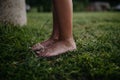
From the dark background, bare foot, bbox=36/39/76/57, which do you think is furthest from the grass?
the dark background

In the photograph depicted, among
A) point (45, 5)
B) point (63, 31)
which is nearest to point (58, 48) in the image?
point (63, 31)

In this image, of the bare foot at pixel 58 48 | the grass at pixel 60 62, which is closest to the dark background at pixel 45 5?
the grass at pixel 60 62

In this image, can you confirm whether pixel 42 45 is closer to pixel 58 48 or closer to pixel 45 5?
pixel 58 48

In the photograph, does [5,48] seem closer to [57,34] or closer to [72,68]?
[57,34]

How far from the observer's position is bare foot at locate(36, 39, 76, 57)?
8.33 feet

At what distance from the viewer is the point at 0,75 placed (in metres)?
2.16

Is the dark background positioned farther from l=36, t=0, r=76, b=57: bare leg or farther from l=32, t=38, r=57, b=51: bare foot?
l=36, t=0, r=76, b=57: bare leg

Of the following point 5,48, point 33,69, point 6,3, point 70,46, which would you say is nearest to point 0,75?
point 33,69

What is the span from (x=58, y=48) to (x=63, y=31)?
0.19m

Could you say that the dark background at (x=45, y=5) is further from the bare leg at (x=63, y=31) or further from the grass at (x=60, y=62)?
the bare leg at (x=63, y=31)

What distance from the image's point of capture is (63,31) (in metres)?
2.56

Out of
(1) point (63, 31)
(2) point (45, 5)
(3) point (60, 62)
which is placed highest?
(1) point (63, 31)

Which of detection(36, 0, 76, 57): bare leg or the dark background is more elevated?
detection(36, 0, 76, 57): bare leg

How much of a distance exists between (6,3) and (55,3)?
4.21 ft
